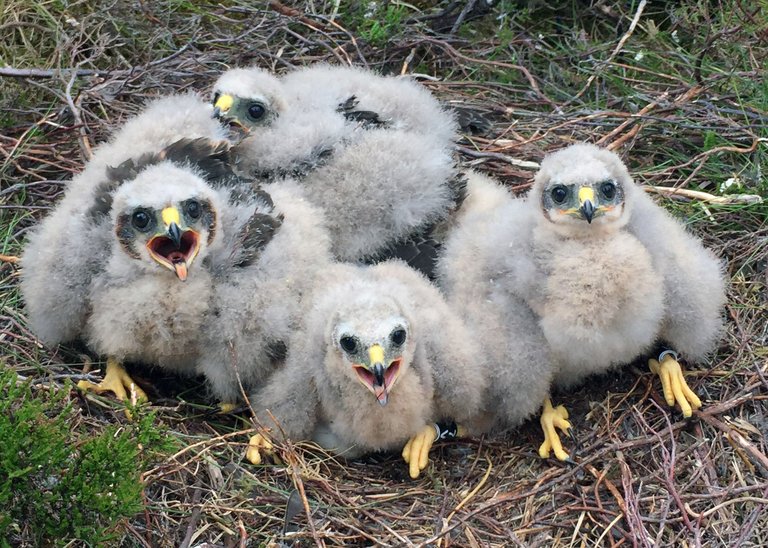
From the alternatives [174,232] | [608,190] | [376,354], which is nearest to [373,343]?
[376,354]

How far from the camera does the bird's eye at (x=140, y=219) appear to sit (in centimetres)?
371

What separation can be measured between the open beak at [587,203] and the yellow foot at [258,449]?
1.47 m

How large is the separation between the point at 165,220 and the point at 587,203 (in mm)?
1571

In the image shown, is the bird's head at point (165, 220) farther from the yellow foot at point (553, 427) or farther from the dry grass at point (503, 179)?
the yellow foot at point (553, 427)

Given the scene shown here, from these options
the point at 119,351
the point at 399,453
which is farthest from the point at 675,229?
the point at 119,351

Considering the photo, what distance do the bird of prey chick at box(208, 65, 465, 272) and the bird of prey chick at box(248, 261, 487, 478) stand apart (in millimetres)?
333

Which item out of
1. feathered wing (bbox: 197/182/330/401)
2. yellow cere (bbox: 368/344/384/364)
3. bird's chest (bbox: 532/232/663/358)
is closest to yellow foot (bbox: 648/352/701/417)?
bird's chest (bbox: 532/232/663/358)

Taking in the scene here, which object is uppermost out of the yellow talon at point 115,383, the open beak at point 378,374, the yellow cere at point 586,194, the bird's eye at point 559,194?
the yellow cere at point 586,194

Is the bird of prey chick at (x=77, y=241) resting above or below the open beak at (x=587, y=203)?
below

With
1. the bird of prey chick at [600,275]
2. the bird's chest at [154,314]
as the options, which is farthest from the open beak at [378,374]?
the bird's chest at [154,314]

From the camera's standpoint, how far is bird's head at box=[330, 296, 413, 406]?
3.51 m

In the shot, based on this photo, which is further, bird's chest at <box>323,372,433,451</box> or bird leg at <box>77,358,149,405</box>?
bird leg at <box>77,358,149,405</box>

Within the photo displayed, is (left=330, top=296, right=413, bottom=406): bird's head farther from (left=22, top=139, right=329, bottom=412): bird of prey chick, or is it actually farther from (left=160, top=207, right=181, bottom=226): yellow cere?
(left=160, top=207, right=181, bottom=226): yellow cere

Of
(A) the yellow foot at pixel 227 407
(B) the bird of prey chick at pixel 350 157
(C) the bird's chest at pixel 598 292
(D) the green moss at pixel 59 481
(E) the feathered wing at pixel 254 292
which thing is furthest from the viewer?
(B) the bird of prey chick at pixel 350 157
